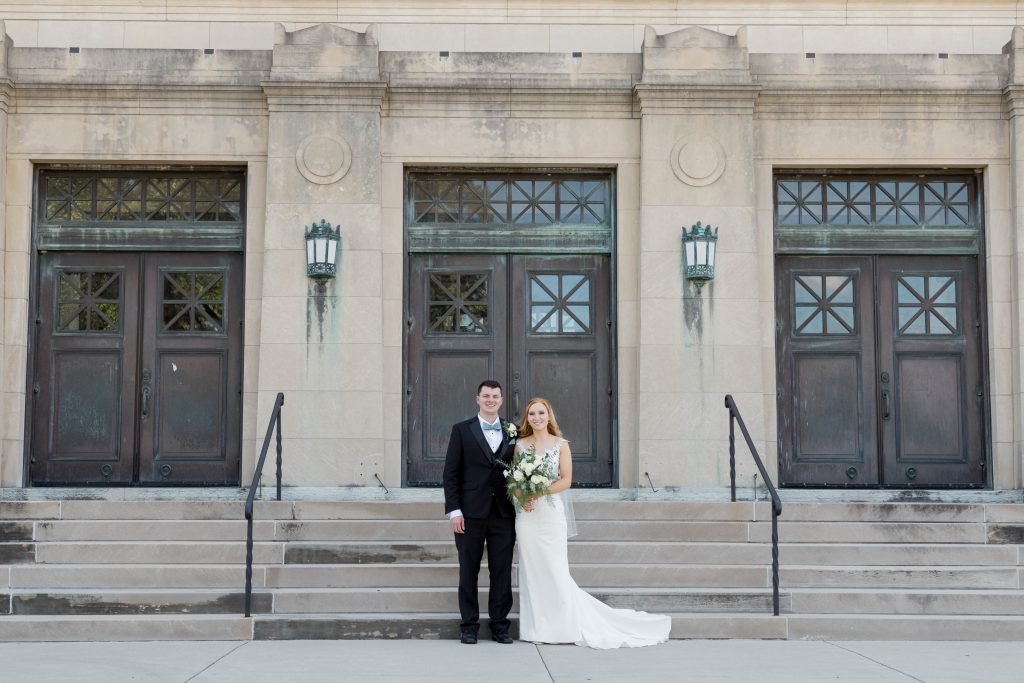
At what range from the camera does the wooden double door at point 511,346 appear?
14.0m

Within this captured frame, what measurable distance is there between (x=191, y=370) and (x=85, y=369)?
1.17 m

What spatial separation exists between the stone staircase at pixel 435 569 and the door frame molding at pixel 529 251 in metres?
2.20

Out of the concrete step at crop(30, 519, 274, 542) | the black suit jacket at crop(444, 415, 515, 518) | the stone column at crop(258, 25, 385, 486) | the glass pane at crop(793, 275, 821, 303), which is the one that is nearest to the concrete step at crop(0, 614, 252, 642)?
the concrete step at crop(30, 519, 274, 542)

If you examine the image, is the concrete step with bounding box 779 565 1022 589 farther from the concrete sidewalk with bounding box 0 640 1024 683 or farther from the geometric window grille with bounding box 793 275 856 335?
the geometric window grille with bounding box 793 275 856 335

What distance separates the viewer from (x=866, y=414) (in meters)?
14.2

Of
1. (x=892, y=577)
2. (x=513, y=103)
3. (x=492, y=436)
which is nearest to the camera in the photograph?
(x=492, y=436)

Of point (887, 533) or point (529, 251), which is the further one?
point (529, 251)

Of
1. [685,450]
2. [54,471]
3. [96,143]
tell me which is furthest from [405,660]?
[96,143]

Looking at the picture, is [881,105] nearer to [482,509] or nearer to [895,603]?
[895,603]

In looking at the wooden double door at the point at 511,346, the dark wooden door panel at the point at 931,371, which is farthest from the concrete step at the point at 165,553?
the dark wooden door panel at the point at 931,371

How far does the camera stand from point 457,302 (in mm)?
14164

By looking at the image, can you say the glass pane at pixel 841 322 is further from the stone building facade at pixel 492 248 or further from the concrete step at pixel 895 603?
the concrete step at pixel 895 603

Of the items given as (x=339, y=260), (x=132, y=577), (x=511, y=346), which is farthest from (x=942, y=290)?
(x=132, y=577)

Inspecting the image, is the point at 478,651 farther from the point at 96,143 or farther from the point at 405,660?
the point at 96,143
